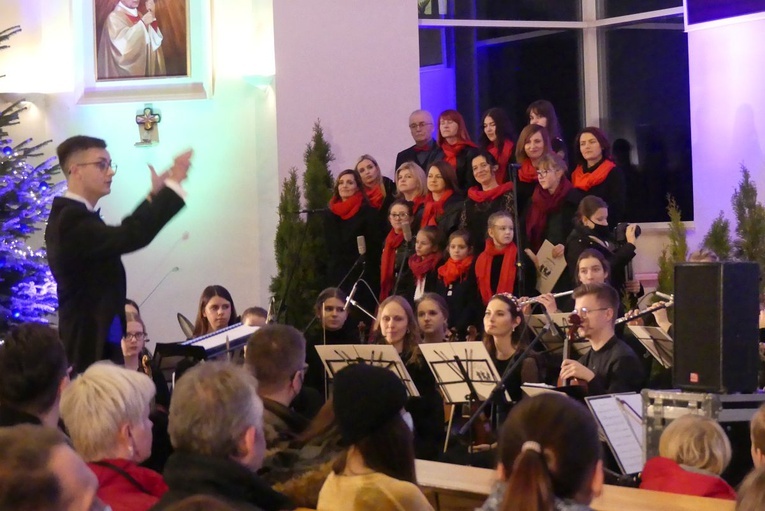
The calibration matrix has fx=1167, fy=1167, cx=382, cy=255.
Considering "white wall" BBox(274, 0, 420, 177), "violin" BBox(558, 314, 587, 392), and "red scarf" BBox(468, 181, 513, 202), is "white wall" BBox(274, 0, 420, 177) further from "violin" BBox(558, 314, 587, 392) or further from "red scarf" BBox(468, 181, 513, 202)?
"violin" BBox(558, 314, 587, 392)

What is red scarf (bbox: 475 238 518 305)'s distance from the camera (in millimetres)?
7371

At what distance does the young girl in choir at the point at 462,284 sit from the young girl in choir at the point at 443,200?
0.36 meters

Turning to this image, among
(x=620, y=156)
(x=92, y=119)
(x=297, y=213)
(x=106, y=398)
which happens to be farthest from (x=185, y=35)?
(x=106, y=398)

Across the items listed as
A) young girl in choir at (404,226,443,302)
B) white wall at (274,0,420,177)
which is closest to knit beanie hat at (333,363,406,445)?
young girl in choir at (404,226,443,302)

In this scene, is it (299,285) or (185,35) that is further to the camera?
(185,35)

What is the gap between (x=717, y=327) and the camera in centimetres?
457

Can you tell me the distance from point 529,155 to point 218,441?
5.41 metres

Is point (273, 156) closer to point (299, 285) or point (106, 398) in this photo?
point (299, 285)

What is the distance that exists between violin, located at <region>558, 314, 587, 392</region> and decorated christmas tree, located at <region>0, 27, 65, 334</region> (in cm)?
463

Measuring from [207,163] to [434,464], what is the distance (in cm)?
670

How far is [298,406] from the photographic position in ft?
15.1

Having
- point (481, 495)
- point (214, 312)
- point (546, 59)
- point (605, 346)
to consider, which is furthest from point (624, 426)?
point (546, 59)

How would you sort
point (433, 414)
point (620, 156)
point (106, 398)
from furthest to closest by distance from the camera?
point (620, 156) < point (433, 414) < point (106, 398)

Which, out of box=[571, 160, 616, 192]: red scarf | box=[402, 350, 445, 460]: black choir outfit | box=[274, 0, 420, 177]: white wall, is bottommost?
box=[402, 350, 445, 460]: black choir outfit
